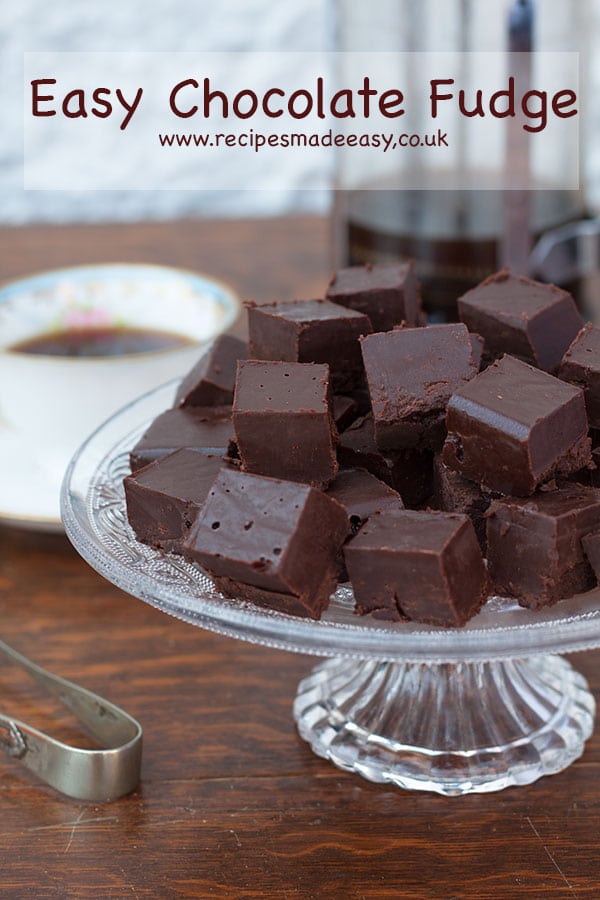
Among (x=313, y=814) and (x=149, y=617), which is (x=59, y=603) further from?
(x=313, y=814)

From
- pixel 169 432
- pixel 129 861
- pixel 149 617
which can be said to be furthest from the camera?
pixel 149 617

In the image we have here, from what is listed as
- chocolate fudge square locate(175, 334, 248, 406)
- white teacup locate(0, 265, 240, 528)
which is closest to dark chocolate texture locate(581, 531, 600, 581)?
chocolate fudge square locate(175, 334, 248, 406)

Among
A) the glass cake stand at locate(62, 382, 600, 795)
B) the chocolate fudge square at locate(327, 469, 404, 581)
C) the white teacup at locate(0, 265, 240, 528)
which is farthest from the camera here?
the white teacup at locate(0, 265, 240, 528)

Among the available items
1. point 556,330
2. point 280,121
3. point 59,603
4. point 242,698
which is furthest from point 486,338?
point 280,121

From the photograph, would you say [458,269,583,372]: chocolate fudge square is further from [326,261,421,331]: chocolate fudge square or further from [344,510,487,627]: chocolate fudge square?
[344,510,487,627]: chocolate fudge square

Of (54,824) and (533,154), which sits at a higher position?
(533,154)
